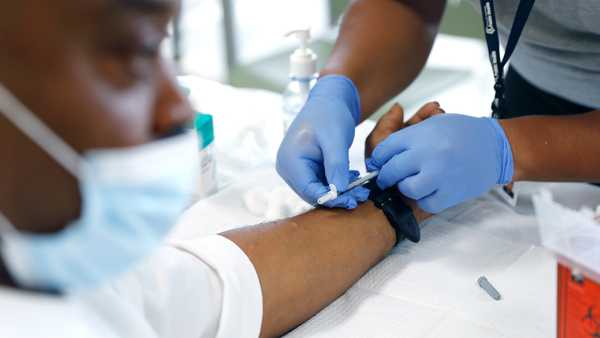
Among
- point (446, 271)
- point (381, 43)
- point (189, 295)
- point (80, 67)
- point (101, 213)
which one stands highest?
point (80, 67)

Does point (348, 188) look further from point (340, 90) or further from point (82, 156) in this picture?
point (82, 156)

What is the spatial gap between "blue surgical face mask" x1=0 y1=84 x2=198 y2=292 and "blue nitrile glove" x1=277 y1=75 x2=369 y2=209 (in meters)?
0.52

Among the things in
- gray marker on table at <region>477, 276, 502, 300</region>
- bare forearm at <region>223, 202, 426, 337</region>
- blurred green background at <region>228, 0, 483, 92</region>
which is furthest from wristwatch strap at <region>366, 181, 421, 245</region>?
blurred green background at <region>228, 0, 483, 92</region>

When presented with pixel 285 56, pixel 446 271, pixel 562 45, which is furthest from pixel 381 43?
pixel 285 56

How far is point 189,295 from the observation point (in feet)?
2.70

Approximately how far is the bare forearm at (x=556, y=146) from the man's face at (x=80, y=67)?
0.72m

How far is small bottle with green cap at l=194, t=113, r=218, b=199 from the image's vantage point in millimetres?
1205

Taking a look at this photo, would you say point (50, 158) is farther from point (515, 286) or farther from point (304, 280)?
point (515, 286)

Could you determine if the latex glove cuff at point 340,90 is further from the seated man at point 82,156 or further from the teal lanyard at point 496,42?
the seated man at point 82,156

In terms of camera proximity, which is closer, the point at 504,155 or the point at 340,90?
the point at 504,155

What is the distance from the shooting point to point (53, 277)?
53cm

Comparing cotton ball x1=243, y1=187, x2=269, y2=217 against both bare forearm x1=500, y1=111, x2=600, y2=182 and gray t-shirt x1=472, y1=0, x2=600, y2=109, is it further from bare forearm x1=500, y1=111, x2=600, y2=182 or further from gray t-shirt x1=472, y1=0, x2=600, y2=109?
gray t-shirt x1=472, y1=0, x2=600, y2=109

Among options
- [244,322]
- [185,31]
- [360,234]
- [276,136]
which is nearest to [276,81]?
[185,31]

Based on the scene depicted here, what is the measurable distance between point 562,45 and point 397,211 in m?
0.41
